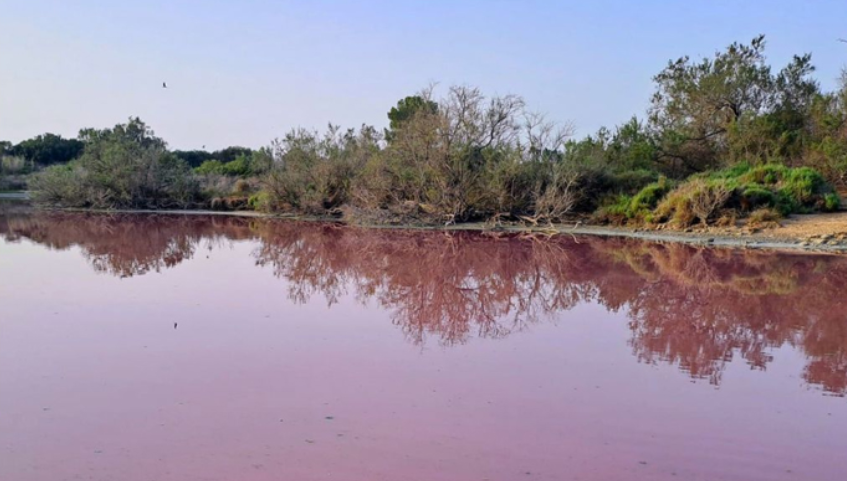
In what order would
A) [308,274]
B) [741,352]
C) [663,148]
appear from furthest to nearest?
[663,148], [308,274], [741,352]

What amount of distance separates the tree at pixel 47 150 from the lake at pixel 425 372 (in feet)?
194

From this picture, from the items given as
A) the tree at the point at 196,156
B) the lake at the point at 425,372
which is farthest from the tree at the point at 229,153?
the lake at the point at 425,372

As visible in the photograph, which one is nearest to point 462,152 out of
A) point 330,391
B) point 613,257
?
point 613,257

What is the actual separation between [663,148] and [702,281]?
16.8 meters

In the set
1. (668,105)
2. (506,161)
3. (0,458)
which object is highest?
(668,105)

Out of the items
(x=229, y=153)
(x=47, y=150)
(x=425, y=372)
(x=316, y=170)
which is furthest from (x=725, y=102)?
(x=47, y=150)

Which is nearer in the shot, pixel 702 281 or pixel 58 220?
pixel 702 281

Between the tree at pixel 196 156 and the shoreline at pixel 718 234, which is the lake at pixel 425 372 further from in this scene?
the tree at pixel 196 156

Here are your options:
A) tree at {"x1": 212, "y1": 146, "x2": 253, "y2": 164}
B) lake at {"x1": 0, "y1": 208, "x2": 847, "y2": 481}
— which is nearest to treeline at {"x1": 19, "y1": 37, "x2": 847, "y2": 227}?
lake at {"x1": 0, "y1": 208, "x2": 847, "y2": 481}

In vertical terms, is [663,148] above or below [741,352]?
above

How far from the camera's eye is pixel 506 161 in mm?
23750

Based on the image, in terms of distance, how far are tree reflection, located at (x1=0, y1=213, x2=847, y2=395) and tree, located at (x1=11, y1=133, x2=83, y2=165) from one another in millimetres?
49686

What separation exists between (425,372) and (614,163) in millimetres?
21442

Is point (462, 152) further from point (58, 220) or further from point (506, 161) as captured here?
point (58, 220)
